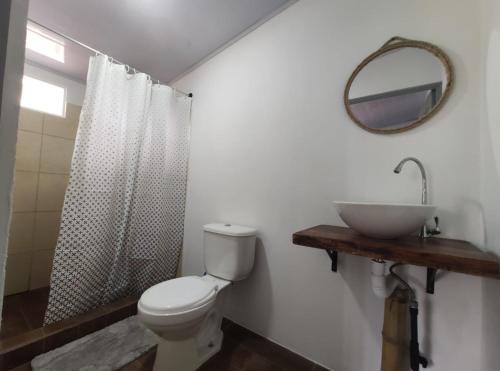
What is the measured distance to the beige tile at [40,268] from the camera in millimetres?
2017

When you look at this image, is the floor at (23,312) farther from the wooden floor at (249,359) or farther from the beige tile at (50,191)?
the beige tile at (50,191)

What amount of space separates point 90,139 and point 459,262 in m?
2.06

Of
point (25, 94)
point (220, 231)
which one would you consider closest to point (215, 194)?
point (220, 231)

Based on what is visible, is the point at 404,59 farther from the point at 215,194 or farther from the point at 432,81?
the point at 215,194

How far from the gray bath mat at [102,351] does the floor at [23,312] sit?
38cm

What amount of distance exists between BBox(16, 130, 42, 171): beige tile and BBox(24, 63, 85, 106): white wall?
1.76 ft

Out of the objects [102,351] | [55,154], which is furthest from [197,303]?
[55,154]

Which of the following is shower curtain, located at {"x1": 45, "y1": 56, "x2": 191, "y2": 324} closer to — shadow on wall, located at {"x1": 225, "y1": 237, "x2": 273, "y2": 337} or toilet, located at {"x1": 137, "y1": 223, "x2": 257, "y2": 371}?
toilet, located at {"x1": 137, "y1": 223, "x2": 257, "y2": 371}

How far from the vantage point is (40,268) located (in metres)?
2.05

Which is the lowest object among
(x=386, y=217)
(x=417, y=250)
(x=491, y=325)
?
(x=491, y=325)

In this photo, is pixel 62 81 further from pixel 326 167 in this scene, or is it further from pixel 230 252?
pixel 326 167

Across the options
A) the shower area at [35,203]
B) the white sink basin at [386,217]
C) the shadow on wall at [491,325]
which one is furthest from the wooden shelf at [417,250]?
the shower area at [35,203]

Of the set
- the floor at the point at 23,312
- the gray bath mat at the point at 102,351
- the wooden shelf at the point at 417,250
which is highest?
the wooden shelf at the point at 417,250

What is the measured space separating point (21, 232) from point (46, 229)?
0.55 ft
